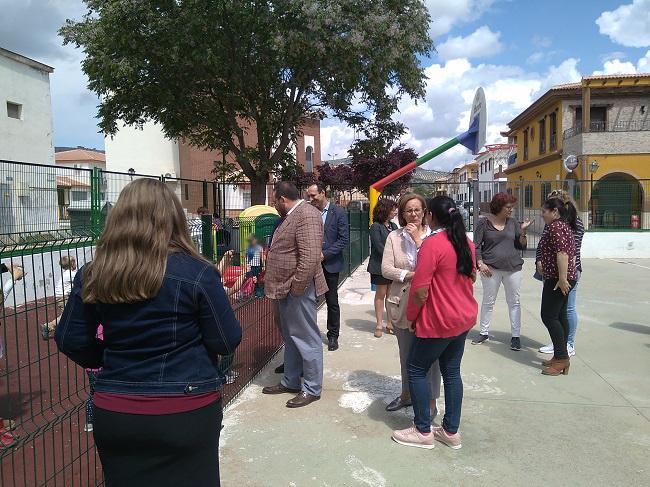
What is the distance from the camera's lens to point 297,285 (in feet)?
12.8

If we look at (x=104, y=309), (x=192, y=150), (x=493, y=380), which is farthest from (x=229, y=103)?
(x=192, y=150)

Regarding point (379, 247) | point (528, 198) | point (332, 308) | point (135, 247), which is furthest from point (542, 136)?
point (135, 247)

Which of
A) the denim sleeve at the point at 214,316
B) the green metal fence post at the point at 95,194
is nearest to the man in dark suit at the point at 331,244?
the green metal fence post at the point at 95,194

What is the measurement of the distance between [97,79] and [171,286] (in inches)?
573

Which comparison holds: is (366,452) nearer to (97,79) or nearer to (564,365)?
(564,365)

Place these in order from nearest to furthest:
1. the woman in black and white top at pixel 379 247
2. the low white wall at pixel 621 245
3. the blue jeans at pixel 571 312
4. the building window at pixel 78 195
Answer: the blue jeans at pixel 571 312
the woman in black and white top at pixel 379 247
the building window at pixel 78 195
the low white wall at pixel 621 245

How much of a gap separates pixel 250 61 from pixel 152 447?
1340 centimetres

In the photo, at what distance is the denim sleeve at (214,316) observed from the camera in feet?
5.93

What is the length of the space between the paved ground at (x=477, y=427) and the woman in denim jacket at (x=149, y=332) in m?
1.40

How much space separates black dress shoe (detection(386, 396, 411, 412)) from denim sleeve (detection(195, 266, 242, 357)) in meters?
2.43

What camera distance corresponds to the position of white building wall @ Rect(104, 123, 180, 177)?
34344 mm

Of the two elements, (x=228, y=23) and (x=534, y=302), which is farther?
(x=228, y=23)

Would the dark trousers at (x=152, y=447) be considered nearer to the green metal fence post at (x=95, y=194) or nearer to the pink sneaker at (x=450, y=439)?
the pink sneaker at (x=450, y=439)

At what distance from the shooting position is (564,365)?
15.8ft
